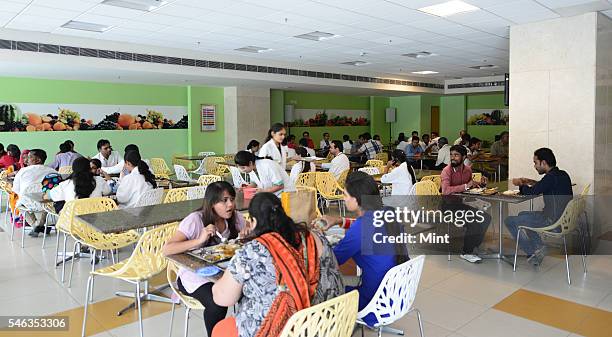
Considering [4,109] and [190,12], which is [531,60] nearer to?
[190,12]

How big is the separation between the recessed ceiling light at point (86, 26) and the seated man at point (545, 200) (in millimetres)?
5391

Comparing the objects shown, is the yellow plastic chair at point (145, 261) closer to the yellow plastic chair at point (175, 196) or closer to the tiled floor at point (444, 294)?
the tiled floor at point (444, 294)

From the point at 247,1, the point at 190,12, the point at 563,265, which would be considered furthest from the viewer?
the point at 190,12

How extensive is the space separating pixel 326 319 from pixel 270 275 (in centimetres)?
28

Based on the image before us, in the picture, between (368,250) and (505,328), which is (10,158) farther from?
(505,328)

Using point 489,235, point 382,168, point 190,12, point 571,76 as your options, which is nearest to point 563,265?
point 489,235

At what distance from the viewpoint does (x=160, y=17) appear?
5.62 m

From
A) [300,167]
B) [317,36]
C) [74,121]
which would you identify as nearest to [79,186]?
[300,167]

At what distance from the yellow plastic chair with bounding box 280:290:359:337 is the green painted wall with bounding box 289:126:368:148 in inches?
466

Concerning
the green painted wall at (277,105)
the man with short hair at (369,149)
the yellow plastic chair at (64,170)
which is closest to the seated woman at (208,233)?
the yellow plastic chair at (64,170)

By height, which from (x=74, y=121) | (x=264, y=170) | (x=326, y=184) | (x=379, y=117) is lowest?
(x=326, y=184)

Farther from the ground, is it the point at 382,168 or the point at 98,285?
the point at 382,168

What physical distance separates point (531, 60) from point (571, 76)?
501mm

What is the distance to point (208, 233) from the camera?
262 centimetres
